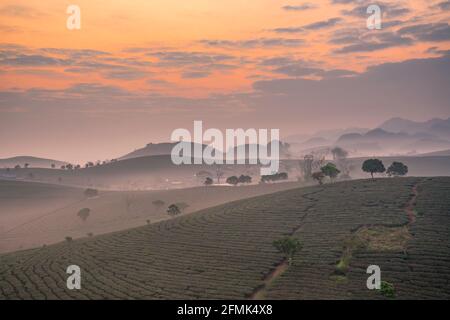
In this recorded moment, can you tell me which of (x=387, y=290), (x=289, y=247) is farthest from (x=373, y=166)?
(x=387, y=290)

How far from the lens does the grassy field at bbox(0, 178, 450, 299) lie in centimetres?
6295

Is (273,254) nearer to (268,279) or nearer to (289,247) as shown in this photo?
(289,247)

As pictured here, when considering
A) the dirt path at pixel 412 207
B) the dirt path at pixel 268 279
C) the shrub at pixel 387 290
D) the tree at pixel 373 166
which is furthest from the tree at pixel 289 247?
the tree at pixel 373 166

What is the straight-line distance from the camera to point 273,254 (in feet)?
258

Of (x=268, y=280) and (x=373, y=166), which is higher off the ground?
(x=373, y=166)

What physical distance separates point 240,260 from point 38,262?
45941 mm

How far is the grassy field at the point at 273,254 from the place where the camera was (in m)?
62.9

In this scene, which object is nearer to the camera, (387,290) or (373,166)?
(387,290)

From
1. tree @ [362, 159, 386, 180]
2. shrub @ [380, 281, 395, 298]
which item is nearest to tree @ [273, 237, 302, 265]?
shrub @ [380, 281, 395, 298]

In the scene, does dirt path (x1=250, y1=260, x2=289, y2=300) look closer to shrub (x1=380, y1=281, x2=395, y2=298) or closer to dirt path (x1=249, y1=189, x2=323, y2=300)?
dirt path (x1=249, y1=189, x2=323, y2=300)

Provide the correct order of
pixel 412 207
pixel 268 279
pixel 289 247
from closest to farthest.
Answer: pixel 268 279, pixel 289 247, pixel 412 207

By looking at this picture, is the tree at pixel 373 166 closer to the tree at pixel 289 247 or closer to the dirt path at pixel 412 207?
the dirt path at pixel 412 207
